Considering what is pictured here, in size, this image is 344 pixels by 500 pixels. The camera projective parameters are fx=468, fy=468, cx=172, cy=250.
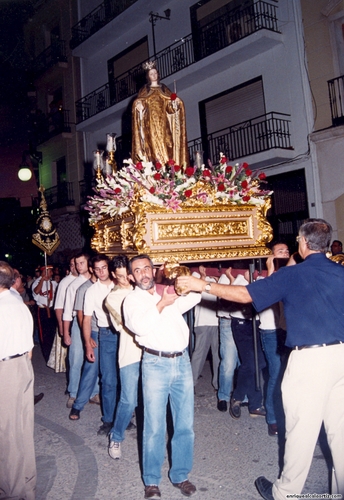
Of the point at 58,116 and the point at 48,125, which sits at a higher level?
the point at 58,116

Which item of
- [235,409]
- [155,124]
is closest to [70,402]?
[235,409]

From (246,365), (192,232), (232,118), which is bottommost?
(246,365)

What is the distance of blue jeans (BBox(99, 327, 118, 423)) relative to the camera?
4.93 meters

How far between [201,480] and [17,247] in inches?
794

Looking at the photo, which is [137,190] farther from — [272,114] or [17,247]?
[17,247]

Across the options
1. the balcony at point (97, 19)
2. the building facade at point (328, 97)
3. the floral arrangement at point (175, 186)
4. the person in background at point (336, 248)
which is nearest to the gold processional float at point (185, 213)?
the floral arrangement at point (175, 186)

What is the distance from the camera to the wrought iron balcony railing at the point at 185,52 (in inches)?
466

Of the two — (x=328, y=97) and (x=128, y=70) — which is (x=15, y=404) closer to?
(x=328, y=97)

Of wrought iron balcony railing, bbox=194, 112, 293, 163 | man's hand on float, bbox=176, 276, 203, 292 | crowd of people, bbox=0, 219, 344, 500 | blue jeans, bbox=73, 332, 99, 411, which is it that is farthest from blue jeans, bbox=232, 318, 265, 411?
wrought iron balcony railing, bbox=194, 112, 293, 163

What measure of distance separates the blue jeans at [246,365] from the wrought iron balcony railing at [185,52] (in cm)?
854

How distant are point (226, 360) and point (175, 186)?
264cm

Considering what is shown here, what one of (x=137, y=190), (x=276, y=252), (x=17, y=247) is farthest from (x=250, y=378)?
(x=17, y=247)

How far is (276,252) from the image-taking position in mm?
4945

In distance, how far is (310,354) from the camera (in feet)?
9.46
